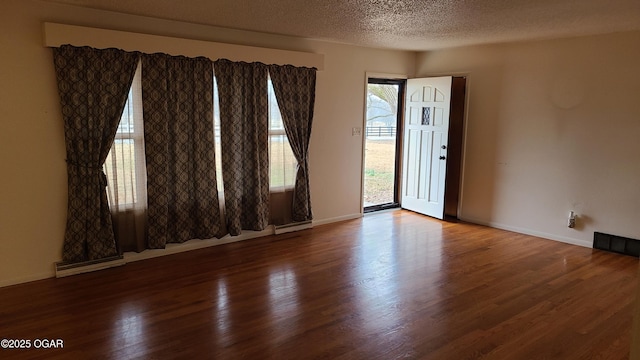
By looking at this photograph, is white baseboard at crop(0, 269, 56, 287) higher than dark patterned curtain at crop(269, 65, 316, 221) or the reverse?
the reverse

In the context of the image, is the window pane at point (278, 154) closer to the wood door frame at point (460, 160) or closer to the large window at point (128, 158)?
the large window at point (128, 158)

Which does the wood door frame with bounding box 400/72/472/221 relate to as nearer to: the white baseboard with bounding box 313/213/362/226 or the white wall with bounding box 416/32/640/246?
the white wall with bounding box 416/32/640/246

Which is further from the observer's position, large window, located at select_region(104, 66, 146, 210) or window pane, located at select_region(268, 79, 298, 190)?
window pane, located at select_region(268, 79, 298, 190)

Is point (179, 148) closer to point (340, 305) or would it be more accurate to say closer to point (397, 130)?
point (340, 305)

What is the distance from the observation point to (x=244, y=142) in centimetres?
478

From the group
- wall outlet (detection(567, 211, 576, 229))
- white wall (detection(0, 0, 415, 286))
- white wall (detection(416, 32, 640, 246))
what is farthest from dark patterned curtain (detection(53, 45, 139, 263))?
wall outlet (detection(567, 211, 576, 229))

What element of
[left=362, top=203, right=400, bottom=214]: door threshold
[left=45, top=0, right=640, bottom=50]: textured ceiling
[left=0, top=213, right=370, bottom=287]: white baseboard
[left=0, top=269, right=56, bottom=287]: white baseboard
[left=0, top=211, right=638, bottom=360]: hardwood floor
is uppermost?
[left=45, top=0, right=640, bottom=50]: textured ceiling

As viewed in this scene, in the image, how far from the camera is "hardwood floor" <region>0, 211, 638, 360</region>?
2.75 meters

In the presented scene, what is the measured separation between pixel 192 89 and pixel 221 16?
785mm

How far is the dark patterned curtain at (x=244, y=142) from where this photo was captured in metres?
4.56

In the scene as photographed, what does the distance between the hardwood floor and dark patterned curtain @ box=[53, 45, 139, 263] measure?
1.17ft

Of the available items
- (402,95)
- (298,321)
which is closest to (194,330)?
(298,321)

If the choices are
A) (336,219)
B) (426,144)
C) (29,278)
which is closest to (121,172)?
(29,278)

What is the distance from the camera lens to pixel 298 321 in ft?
10.1
